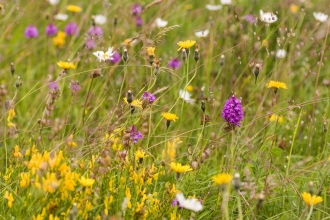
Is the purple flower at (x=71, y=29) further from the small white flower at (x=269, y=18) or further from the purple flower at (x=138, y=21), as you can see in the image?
the small white flower at (x=269, y=18)

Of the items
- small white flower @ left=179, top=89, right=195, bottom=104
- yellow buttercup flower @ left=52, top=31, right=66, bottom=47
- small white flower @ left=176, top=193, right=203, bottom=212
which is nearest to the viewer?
small white flower @ left=176, top=193, right=203, bottom=212

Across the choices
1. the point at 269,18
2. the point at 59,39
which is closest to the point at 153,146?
the point at 269,18

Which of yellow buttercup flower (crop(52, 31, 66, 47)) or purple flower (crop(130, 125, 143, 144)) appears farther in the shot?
yellow buttercup flower (crop(52, 31, 66, 47))

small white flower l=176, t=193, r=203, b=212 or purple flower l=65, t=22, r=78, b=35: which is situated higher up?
Answer: small white flower l=176, t=193, r=203, b=212

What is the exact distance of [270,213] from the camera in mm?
2186

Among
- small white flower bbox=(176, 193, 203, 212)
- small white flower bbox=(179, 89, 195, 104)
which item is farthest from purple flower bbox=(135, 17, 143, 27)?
small white flower bbox=(176, 193, 203, 212)

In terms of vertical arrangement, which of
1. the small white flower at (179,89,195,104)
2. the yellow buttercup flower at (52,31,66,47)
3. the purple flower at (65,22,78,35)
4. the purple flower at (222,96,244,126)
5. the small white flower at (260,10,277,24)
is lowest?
the yellow buttercup flower at (52,31,66,47)

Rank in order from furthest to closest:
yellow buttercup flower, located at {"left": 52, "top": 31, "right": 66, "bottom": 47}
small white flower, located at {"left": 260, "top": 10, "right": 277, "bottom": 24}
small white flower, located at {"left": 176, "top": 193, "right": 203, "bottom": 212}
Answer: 1. yellow buttercup flower, located at {"left": 52, "top": 31, "right": 66, "bottom": 47}
2. small white flower, located at {"left": 260, "top": 10, "right": 277, "bottom": 24}
3. small white flower, located at {"left": 176, "top": 193, "right": 203, "bottom": 212}

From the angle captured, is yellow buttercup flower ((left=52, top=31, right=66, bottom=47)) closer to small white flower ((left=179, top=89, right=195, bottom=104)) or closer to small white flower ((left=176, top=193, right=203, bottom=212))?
small white flower ((left=179, top=89, right=195, bottom=104))

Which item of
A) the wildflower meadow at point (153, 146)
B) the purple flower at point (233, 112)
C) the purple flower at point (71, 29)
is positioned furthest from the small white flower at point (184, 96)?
the purple flower at point (71, 29)

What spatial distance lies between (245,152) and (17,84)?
0.85m

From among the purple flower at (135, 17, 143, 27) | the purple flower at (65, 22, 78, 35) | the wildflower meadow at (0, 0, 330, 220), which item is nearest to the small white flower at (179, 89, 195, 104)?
the wildflower meadow at (0, 0, 330, 220)

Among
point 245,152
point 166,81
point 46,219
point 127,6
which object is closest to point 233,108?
point 245,152

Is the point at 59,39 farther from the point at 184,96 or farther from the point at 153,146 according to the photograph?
the point at 153,146
